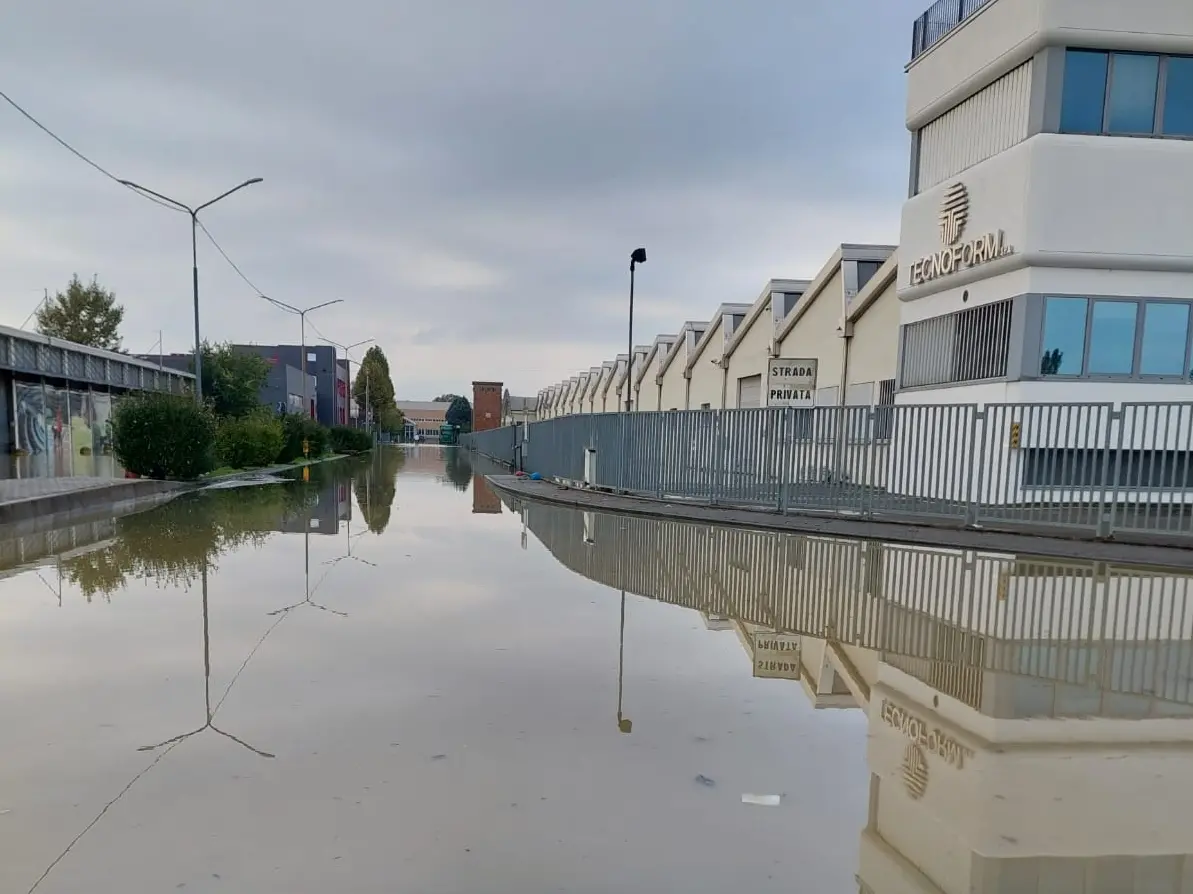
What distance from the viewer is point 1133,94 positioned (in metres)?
14.7

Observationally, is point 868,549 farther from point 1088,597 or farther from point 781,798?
point 781,798

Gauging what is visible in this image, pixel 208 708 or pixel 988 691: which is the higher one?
pixel 988 691

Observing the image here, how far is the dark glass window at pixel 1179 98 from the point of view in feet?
48.0

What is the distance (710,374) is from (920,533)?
22988 mm

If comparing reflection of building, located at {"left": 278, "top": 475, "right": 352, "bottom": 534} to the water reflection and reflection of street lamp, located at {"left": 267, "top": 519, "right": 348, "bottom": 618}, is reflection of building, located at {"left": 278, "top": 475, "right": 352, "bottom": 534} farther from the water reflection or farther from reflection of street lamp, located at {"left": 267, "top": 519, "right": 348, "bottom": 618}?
the water reflection

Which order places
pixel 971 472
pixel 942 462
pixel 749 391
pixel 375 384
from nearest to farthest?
pixel 971 472, pixel 942 462, pixel 749 391, pixel 375 384

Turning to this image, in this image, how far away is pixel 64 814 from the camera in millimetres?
3092

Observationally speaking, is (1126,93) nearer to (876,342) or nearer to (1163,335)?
(1163,335)

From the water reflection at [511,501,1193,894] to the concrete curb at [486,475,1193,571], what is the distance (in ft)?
1.92

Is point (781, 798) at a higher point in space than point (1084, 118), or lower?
lower

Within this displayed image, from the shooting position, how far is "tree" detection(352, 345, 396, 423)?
3602 inches

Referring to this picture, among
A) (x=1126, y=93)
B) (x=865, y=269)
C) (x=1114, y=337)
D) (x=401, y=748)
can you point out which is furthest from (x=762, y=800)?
(x=865, y=269)

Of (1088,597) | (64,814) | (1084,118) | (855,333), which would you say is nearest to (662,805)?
(64,814)

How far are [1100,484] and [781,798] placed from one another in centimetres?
1028
